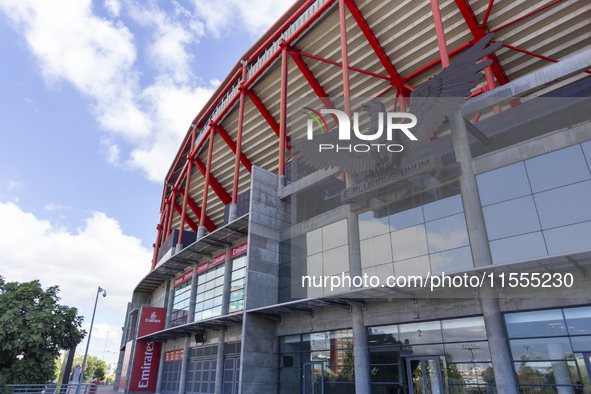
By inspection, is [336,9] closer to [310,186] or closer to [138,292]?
[310,186]

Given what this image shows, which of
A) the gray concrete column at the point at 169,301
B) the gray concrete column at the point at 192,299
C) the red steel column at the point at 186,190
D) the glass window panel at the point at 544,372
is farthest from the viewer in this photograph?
the red steel column at the point at 186,190

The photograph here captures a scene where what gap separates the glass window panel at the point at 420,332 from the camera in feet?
47.1

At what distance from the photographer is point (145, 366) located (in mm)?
32281

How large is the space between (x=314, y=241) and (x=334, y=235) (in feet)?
5.19

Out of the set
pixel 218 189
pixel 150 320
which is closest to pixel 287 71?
pixel 218 189

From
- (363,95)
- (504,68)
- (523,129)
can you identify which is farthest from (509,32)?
(523,129)

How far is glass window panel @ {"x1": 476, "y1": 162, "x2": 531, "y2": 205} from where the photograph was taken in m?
14.0

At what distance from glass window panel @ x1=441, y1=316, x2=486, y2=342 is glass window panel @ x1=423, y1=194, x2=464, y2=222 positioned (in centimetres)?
406

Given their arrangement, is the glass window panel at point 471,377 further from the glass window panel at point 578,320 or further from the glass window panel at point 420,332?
the glass window panel at point 578,320

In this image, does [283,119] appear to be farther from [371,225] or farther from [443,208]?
[443,208]

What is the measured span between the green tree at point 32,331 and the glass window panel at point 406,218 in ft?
66.6

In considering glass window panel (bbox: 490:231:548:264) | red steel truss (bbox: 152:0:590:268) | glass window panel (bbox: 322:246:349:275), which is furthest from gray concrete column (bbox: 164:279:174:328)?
glass window panel (bbox: 490:231:548:264)

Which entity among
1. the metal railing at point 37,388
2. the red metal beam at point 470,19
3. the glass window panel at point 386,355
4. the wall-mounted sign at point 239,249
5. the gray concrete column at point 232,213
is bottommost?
the metal railing at point 37,388

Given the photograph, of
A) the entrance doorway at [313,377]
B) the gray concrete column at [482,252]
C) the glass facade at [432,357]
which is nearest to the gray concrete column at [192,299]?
Result: the entrance doorway at [313,377]
